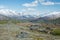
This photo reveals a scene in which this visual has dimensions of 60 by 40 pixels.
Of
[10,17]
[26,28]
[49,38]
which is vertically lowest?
[49,38]

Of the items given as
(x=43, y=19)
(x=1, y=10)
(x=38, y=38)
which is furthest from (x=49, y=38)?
(x=1, y=10)

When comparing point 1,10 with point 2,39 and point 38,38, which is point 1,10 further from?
point 38,38

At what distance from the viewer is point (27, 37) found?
5.89 m

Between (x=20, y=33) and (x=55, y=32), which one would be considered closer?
(x=55, y=32)

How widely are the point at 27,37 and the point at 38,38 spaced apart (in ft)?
1.53

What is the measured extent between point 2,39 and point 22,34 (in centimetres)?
86

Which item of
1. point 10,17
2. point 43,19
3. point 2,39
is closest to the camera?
point 2,39

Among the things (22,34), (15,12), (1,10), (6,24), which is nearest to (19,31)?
(22,34)

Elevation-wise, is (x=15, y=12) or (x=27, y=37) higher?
(x=15, y=12)

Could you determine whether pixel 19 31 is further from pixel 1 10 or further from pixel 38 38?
pixel 1 10

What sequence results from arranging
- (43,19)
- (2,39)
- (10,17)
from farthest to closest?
(10,17) → (43,19) → (2,39)

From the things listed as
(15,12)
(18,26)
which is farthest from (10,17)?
(18,26)

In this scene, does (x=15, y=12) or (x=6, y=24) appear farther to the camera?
(x=15, y=12)

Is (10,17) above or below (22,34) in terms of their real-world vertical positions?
above
